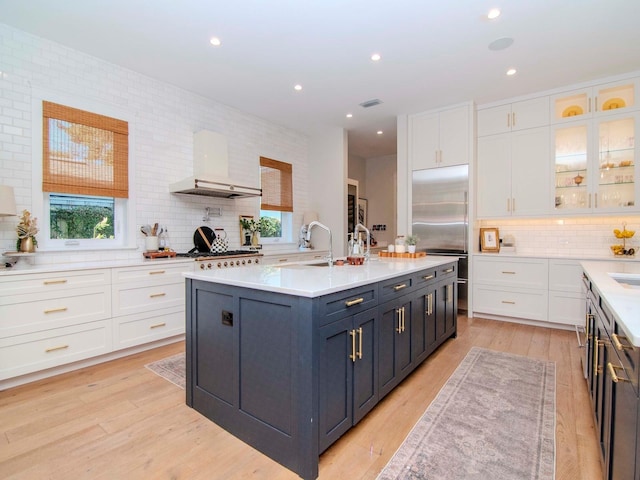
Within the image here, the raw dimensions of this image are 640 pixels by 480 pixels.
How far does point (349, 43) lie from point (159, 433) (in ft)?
11.4

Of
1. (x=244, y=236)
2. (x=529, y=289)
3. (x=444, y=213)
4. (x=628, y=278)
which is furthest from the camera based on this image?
(x=244, y=236)

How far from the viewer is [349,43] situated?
3062 millimetres

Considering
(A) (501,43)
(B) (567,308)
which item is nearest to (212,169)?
(A) (501,43)

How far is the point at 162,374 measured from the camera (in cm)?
268

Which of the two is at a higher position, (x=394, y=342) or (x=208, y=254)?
(x=208, y=254)

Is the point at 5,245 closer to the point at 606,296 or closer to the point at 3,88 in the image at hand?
the point at 3,88

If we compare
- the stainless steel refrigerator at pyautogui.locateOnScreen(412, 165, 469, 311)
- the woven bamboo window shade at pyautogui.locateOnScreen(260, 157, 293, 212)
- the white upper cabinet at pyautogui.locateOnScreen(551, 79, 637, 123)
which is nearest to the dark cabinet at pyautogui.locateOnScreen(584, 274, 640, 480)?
the stainless steel refrigerator at pyautogui.locateOnScreen(412, 165, 469, 311)

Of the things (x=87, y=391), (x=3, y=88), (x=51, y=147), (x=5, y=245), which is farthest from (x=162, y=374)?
(x=3, y=88)

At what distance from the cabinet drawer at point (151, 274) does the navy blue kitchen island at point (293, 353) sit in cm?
133

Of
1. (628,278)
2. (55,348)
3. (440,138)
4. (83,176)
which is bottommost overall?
(55,348)

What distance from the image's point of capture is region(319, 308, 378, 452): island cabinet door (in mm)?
1587

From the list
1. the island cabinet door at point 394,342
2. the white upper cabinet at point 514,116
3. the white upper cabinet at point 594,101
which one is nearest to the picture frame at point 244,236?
the island cabinet door at point 394,342

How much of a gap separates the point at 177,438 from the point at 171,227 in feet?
8.95

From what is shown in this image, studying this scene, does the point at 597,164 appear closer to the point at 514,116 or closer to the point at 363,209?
the point at 514,116
